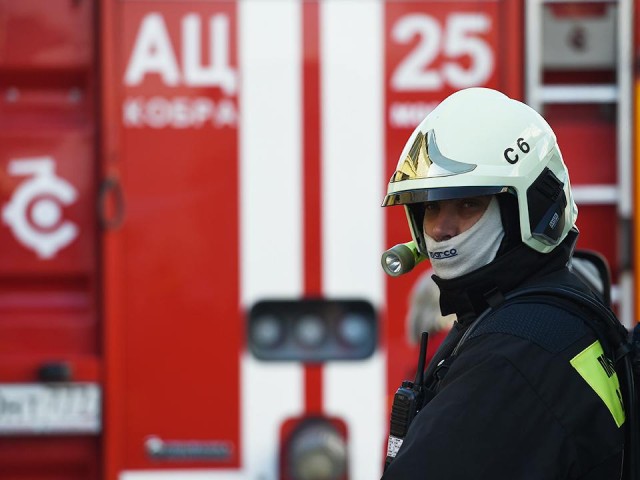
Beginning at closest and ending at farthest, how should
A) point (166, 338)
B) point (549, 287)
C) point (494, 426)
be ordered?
point (494, 426) → point (549, 287) → point (166, 338)

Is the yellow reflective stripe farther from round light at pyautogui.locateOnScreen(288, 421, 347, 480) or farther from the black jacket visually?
round light at pyautogui.locateOnScreen(288, 421, 347, 480)

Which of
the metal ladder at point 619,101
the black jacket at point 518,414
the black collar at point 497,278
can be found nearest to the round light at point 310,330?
the metal ladder at point 619,101

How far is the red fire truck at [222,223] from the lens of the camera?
312 centimetres

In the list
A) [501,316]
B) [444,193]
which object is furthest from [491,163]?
[501,316]

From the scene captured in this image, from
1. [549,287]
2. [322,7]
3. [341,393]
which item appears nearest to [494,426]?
[549,287]

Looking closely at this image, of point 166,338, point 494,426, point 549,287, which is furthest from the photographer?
point 166,338

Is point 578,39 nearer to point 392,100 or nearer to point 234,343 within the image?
point 392,100

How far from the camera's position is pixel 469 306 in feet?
5.64

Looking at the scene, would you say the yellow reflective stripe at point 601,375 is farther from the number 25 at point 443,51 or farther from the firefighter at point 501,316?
the number 25 at point 443,51

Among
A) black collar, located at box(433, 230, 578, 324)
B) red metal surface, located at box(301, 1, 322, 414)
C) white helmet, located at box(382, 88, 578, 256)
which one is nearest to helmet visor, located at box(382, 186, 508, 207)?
white helmet, located at box(382, 88, 578, 256)

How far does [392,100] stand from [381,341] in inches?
28.0

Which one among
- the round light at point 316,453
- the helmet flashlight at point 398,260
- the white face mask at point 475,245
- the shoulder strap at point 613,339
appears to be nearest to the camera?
the shoulder strap at point 613,339

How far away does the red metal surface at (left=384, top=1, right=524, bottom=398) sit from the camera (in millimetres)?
3160

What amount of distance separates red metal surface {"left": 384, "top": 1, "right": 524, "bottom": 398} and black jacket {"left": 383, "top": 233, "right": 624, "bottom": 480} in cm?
158
